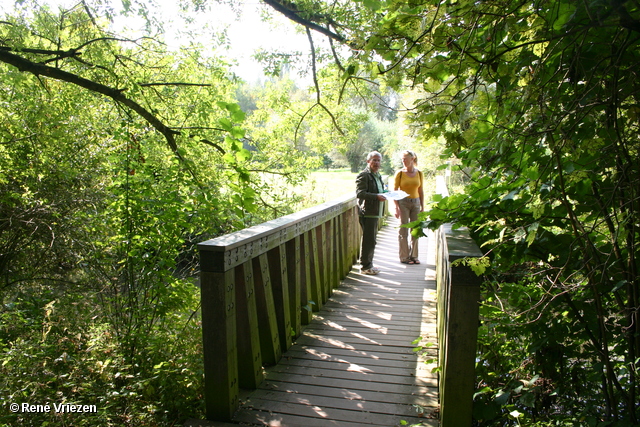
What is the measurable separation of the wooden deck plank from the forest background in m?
0.45

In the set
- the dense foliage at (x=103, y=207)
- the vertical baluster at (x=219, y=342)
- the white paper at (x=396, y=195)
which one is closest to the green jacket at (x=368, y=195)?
the white paper at (x=396, y=195)

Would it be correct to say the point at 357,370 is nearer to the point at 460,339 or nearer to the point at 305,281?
the point at 305,281

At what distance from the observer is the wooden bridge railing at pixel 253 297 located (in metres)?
2.72

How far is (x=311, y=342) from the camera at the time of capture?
411cm

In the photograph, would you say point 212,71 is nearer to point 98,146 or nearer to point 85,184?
point 98,146

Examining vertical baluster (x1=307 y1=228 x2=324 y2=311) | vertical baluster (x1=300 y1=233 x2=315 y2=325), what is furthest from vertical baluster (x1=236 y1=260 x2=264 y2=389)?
vertical baluster (x1=307 y1=228 x2=324 y2=311)

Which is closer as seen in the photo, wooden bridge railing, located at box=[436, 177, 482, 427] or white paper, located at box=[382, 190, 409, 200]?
wooden bridge railing, located at box=[436, 177, 482, 427]

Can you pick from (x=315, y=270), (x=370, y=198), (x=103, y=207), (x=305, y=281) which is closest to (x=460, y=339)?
(x=305, y=281)

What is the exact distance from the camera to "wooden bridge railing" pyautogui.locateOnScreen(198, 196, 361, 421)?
272cm

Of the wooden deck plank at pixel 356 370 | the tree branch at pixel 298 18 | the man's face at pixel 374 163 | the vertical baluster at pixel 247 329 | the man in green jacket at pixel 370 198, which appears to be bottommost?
the wooden deck plank at pixel 356 370

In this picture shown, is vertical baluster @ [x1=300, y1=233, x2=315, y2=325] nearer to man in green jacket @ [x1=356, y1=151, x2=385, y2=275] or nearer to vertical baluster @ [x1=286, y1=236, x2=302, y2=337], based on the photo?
vertical baluster @ [x1=286, y1=236, x2=302, y2=337]

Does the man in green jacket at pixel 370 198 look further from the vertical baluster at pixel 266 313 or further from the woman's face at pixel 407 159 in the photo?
the vertical baluster at pixel 266 313

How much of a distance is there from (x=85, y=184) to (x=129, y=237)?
3.00m

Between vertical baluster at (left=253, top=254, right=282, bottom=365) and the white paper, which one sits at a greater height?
the white paper
